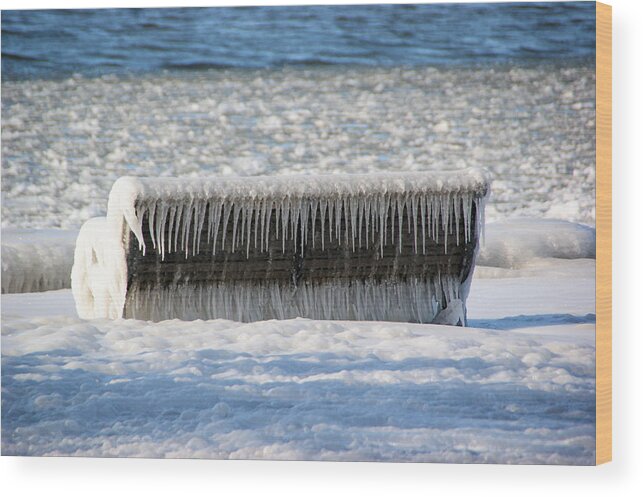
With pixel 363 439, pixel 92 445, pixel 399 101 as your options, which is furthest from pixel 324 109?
pixel 92 445

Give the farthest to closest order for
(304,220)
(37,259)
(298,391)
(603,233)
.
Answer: (37,259)
(304,220)
(298,391)
(603,233)

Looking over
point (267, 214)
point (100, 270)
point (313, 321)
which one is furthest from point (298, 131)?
point (100, 270)

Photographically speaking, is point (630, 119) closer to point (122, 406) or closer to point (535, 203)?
point (535, 203)

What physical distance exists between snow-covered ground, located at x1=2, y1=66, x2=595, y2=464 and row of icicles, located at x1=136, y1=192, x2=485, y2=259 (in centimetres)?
18

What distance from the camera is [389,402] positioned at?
6703 millimetres

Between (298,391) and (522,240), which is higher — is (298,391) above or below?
below

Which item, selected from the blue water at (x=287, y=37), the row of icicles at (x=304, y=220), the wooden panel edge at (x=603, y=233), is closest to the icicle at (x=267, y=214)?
the row of icicles at (x=304, y=220)

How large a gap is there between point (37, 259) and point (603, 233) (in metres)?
3.08

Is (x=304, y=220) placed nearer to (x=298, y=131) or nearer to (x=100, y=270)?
(x=298, y=131)

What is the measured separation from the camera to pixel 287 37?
688 centimetres

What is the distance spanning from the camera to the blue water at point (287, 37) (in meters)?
6.73

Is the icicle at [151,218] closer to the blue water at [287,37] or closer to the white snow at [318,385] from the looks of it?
the white snow at [318,385]

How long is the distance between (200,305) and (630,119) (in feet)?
8.23

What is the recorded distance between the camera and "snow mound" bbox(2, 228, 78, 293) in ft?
22.9
